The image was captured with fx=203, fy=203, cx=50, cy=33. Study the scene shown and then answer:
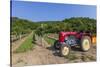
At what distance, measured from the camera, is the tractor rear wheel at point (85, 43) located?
7.83 feet

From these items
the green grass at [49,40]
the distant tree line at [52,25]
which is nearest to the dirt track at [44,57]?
the green grass at [49,40]

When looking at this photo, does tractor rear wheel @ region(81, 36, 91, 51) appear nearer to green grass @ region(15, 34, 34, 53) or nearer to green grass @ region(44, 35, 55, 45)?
green grass @ region(44, 35, 55, 45)

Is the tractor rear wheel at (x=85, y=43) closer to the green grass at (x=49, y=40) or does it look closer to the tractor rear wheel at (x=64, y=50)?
the tractor rear wheel at (x=64, y=50)

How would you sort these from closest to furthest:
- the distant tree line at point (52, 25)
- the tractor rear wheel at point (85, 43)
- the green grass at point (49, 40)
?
the distant tree line at point (52, 25)
the green grass at point (49, 40)
the tractor rear wheel at point (85, 43)

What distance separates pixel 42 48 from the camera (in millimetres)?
2209

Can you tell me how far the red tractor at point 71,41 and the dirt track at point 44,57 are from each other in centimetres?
6

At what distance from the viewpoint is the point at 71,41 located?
234cm

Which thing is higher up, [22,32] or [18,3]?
[18,3]

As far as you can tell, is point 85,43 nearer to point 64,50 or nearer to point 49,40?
point 64,50

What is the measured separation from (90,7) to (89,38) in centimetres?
37

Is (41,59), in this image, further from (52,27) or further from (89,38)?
(89,38)

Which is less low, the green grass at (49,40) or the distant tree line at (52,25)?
the distant tree line at (52,25)
